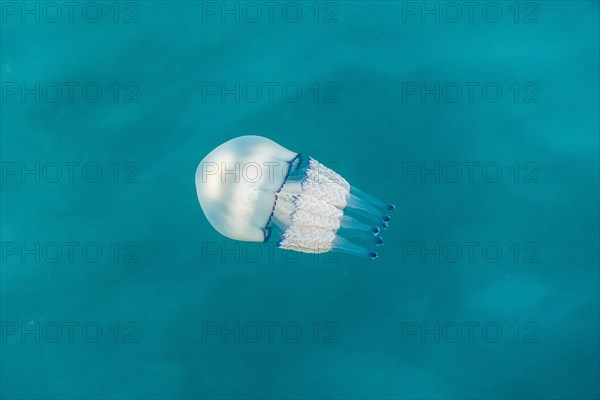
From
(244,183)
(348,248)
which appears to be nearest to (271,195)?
(244,183)

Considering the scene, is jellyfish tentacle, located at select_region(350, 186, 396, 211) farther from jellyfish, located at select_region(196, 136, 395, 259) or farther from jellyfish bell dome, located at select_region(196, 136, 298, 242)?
jellyfish bell dome, located at select_region(196, 136, 298, 242)

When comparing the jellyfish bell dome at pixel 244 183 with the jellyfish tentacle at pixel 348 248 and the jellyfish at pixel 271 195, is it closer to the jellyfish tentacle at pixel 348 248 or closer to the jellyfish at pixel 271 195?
the jellyfish at pixel 271 195

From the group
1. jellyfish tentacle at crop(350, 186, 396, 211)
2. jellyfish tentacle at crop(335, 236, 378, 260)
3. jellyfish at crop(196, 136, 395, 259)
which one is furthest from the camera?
jellyfish tentacle at crop(350, 186, 396, 211)

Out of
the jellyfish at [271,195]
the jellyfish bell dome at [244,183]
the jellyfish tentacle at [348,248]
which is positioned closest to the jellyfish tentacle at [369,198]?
the jellyfish at [271,195]

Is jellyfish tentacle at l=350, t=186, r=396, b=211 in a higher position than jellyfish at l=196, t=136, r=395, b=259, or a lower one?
higher

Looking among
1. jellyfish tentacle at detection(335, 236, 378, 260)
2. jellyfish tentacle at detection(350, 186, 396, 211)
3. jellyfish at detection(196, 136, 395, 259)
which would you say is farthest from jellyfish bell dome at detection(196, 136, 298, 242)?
jellyfish tentacle at detection(350, 186, 396, 211)

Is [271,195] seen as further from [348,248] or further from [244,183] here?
[348,248]

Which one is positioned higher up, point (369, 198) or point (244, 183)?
point (369, 198)

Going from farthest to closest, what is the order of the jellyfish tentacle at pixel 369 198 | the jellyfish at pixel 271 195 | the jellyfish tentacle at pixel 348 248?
the jellyfish tentacle at pixel 369 198
the jellyfish tentacle at pixel 348 248
the jellyfish at pixel 271 195

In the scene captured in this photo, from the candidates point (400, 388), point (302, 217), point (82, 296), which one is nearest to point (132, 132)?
point (82, 296)
